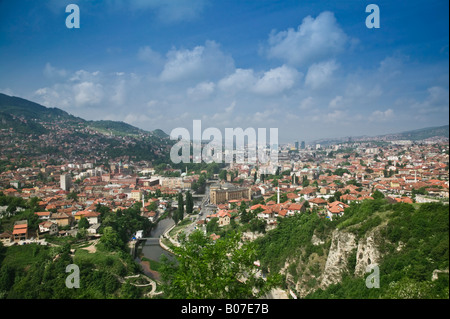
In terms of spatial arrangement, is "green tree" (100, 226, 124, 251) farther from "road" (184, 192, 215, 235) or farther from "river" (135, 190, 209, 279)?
"road" (184, 192, 215, 235)

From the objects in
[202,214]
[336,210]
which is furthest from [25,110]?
[336,210]

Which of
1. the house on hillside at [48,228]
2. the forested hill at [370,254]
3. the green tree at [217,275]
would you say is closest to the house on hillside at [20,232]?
the house on hillside at [48,228]

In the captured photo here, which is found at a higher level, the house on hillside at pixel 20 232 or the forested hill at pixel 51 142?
the forested hill at pixel 51 142

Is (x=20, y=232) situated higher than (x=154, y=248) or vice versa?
(x=20, y=232)

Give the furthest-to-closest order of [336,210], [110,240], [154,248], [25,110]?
[25,110] → [154,248] → [110,240] → [336,210]

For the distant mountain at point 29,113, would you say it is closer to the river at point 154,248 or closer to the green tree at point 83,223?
the river at point 154,248

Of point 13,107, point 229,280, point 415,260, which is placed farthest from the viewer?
point 13,107

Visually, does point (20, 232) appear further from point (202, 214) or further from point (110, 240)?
point (202, 214)
